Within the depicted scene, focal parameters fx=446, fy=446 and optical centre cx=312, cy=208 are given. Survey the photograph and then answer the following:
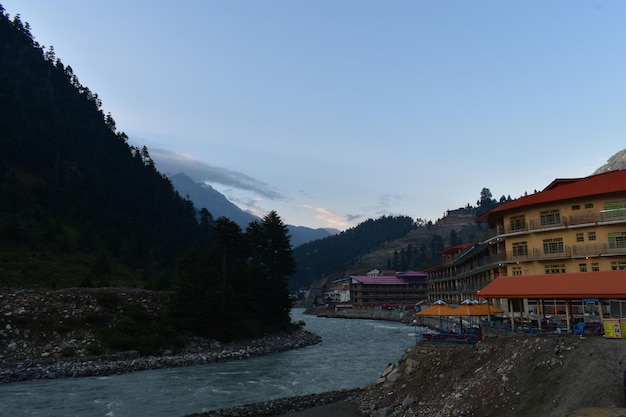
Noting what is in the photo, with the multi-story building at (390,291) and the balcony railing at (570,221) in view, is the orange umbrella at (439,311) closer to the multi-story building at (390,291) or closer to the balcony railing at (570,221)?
the balcony railing at (570,221)

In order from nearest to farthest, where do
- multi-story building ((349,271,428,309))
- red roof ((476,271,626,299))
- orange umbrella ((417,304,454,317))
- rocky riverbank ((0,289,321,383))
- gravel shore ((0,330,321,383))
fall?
red roof ((476,271,626,299)) < orange umbrella ((417,304,454,317)) < gravel shore ((0,330,321,383)) < rocky riverbank ((0,289,321,383)) < multi-story building ((349,271,428,309))

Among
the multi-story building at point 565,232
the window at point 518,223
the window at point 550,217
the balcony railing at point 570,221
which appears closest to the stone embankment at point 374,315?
the multi-story building at point 565,232

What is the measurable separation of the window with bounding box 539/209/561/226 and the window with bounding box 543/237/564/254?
7.07 ft

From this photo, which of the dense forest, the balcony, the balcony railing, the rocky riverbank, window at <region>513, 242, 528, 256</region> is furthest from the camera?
the dense forest

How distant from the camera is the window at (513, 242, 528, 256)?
5917 centimetres

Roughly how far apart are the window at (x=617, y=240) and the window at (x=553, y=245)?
17.0ft

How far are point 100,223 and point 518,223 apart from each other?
93.9m

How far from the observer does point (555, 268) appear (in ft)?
181

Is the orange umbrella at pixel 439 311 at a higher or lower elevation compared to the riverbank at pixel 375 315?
higher

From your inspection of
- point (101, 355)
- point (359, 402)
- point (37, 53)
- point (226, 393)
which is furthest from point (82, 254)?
point (37, 53)

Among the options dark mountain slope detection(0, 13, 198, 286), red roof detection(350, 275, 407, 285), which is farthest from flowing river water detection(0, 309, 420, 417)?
red roof detection(350, 275, 407, 285)

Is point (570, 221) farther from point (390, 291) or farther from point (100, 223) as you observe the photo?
point (390, 291)

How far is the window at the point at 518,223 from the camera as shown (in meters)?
59.2

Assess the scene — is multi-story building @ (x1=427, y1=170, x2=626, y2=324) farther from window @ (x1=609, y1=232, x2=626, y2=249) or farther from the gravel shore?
the gravel shore
